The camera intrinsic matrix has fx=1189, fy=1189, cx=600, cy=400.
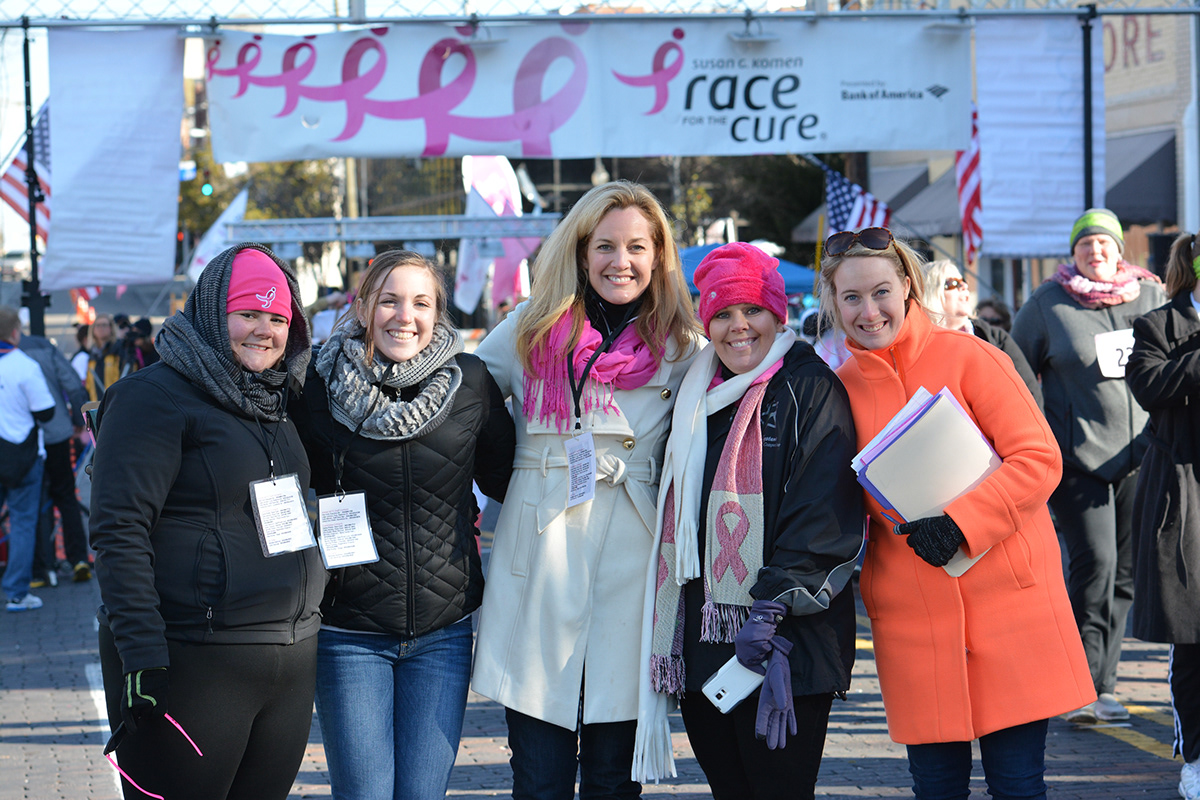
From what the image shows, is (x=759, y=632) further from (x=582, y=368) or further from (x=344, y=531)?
(x=344, y=531)

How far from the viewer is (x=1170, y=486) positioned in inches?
167

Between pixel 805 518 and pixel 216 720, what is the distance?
1.51 metres

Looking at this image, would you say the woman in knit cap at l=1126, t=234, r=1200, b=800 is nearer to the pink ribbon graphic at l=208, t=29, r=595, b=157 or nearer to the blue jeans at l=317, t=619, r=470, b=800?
the blue jeans at l=317, t=619, r=470, b=800

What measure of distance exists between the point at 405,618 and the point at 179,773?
0.66m

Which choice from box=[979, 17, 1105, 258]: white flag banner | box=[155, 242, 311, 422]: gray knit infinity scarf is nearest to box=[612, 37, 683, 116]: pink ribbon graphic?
box=[979, 17, 1105, 258]: white flag banner

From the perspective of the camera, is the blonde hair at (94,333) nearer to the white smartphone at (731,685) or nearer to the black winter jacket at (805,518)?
the black winter jacket at (805,518)

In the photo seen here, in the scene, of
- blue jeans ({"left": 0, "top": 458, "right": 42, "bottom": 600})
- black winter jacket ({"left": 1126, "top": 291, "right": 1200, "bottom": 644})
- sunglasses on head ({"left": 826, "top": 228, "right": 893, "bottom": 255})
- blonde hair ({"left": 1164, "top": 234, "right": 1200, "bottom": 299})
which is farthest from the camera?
blue jeans ({"left": 0, "top": 458, "right": 42, "bottom": 600})

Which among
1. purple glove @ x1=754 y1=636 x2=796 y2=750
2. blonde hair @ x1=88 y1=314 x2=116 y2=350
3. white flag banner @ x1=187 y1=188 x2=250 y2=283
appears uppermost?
white flag banner @ x1=187 y1=188 x2=250 y2=283

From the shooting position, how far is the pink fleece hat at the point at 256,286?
9.73ft

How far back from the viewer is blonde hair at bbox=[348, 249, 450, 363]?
10.6 ft

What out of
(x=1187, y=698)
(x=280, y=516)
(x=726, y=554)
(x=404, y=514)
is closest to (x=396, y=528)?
(x=404, y=514)

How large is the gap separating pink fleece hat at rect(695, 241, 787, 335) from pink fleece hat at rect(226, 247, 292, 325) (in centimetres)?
107

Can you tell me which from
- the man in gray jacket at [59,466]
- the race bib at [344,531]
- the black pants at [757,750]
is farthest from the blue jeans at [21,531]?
the black pants at [757,750]

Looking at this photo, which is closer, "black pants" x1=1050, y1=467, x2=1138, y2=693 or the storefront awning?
"black pants" x1=1050, y1=467, x2=1138, y2=693
